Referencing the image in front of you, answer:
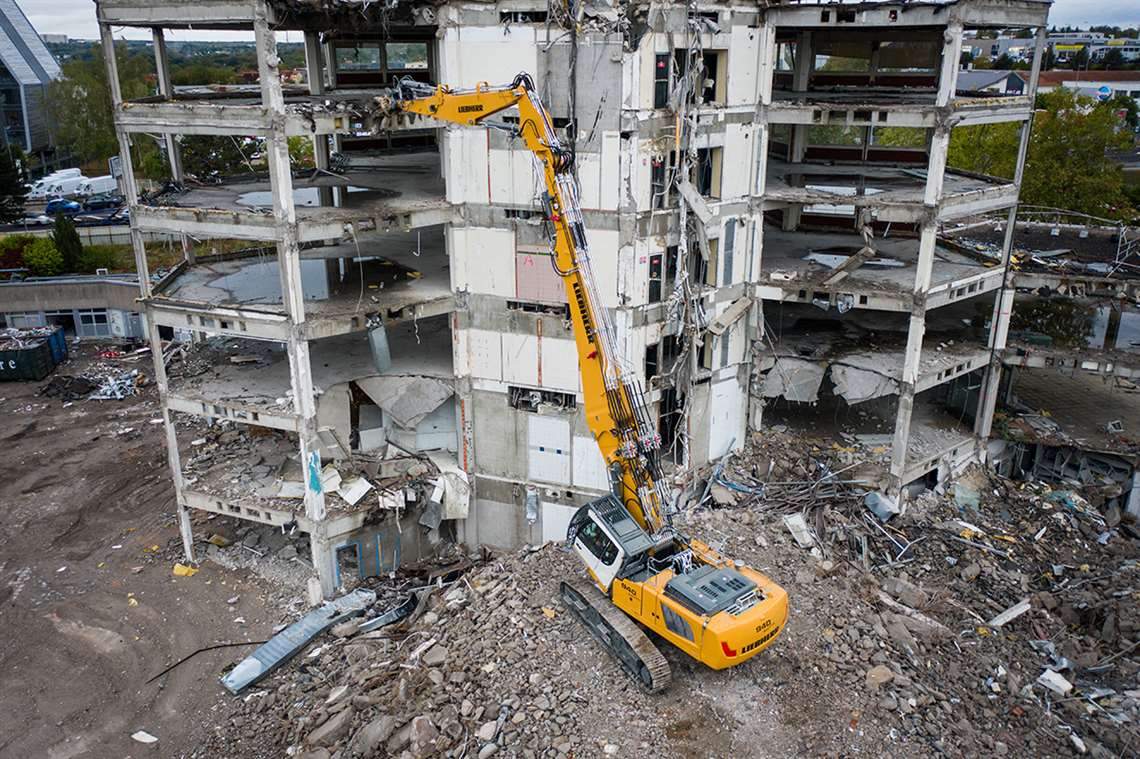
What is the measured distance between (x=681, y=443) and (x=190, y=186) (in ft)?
56.2

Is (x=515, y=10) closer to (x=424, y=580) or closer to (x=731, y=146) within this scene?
(x=731, y=146)

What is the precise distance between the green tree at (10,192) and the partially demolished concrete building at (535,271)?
114 ft

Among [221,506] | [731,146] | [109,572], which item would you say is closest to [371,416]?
[221,506]

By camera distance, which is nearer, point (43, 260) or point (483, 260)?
point (483, 260)

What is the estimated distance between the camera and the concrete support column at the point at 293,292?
20.6 meters

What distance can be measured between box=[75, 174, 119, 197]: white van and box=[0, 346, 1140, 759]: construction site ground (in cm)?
4538

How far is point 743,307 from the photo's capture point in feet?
84.9

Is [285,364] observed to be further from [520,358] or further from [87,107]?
[87,107]

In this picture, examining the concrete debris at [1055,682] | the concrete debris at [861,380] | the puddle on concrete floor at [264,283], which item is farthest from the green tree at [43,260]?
the concrete debris at [1055,682]

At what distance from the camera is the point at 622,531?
58.6ft

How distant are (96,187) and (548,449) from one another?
58254mm

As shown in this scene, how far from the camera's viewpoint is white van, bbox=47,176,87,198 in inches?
2624

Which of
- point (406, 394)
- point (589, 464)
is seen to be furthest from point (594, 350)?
point (406, 394)

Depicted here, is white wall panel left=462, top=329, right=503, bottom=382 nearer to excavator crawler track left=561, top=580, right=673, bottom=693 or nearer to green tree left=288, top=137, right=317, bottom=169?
excavator crawler track left=561, top=580, right=673, bottom=693
